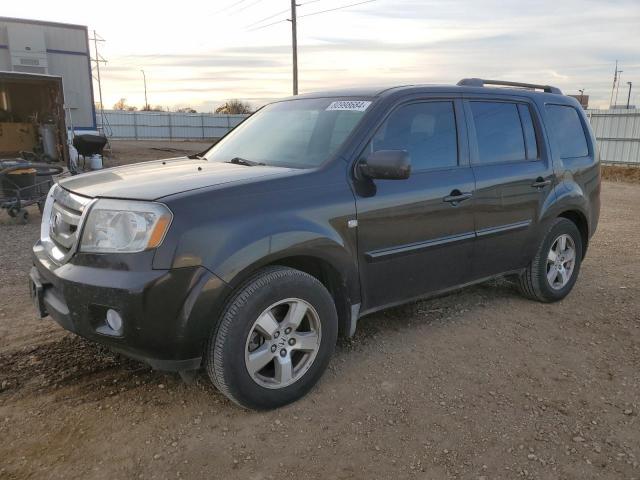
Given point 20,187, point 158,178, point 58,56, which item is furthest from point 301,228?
point 58,56

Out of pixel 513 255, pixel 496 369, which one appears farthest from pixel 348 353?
pixel 513 255

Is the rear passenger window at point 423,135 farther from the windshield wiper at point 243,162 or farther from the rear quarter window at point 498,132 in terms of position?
the windshield wiper at point 243,162

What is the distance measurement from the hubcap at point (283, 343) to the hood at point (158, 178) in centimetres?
77

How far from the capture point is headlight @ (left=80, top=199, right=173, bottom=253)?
266 cm

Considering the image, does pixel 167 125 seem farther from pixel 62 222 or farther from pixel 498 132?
pixel 62 222

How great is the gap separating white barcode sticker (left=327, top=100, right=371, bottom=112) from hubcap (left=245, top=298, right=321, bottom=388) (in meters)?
1.38

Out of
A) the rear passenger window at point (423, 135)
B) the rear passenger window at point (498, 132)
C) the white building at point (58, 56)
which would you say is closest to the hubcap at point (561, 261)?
the rear passenger window at point (498, 132)

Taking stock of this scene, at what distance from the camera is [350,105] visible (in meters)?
3.72

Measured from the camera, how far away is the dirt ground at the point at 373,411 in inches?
105

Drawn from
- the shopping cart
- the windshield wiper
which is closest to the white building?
the shopping cart

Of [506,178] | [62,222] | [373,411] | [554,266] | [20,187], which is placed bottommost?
[373,411]

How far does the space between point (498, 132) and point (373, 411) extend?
2.43m

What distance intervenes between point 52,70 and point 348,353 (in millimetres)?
16154

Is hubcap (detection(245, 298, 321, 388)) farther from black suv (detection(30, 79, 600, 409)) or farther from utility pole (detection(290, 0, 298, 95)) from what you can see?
utility pole (detection(290, 0, 298, 95))
